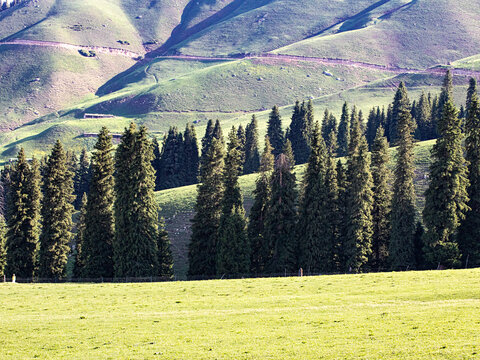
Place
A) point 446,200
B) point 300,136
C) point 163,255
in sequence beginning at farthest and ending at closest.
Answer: point 300,136, point 163,255, point 446,200

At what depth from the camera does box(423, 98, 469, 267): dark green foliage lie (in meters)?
62.8

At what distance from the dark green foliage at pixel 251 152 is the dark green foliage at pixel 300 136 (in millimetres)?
9874

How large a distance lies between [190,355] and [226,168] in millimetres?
44342

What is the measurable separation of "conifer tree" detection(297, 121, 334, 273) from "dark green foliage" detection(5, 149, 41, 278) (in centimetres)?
3146

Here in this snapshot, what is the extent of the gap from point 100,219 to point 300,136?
85111 mm

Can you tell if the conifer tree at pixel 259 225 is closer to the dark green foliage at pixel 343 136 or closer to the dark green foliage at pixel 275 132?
the dark green foliage at pixel 275 132

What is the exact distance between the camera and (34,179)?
69.6 m

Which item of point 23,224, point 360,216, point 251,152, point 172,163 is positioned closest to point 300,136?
point 251,152

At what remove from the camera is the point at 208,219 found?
236ft

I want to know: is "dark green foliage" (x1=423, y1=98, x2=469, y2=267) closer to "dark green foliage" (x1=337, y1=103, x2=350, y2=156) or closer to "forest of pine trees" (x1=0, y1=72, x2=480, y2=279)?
"forest of pine trees" (x1=0, y1=72, x2=480, y2=279)

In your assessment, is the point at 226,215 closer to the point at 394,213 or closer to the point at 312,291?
the point at 394,213

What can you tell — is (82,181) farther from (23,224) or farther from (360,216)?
(360,216)

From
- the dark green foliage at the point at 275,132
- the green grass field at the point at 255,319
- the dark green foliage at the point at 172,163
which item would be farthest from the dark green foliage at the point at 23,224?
the dark green foliage at the point at 275,132

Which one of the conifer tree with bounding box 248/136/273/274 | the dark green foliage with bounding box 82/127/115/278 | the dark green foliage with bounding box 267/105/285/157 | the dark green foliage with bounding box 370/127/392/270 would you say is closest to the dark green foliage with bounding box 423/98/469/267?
the dark green foliage with bounding box 370/127/392/270
